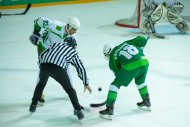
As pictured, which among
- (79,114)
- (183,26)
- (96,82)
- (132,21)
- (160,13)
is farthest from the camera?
(132,21)

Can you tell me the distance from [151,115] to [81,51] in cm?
292

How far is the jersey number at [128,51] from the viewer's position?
4.21 metres

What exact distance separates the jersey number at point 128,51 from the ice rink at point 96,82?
0.69m

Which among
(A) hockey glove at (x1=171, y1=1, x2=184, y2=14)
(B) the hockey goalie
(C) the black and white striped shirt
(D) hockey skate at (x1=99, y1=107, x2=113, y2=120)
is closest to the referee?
(C) the black and white striped shirt

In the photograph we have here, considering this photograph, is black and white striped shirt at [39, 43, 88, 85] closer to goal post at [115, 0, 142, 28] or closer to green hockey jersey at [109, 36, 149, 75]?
green hockey jersey at [109, 36, 149, 75]

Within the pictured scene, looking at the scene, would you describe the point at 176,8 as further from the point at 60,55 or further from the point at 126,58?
the point at 60,55

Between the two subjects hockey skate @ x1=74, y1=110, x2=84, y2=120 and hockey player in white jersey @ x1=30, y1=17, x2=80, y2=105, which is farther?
hockey player in white jersey @ x1=30, y1=17, x2=80, y2=105

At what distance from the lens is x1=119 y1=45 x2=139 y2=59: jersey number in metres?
4.21

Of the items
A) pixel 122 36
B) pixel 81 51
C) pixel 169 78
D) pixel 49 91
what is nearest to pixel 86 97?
pixel 49 91

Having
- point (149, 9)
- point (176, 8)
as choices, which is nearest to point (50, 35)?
point (149, 9)

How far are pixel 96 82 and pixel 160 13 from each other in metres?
2.93

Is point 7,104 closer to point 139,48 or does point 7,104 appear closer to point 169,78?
point 139,48

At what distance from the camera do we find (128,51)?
423cm

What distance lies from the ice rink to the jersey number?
69 centimetres
